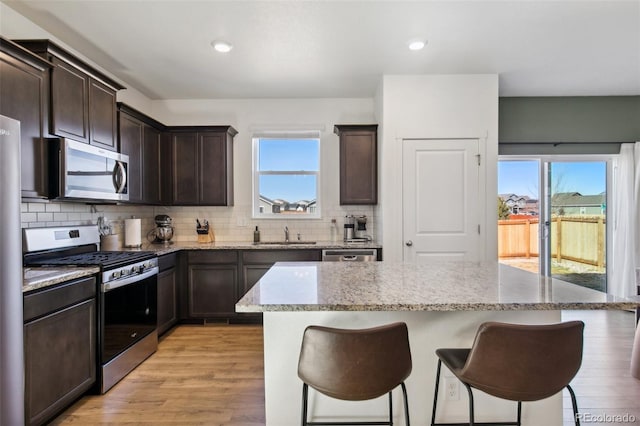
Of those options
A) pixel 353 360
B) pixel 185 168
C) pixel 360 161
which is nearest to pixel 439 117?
pixel 360 161

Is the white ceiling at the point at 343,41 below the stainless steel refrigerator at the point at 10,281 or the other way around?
the other way around

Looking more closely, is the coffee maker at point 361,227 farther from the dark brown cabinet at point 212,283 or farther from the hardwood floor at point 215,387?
the hardwood floor at point 215,387

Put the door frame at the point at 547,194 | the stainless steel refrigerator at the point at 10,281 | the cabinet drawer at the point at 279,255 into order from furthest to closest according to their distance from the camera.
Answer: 1. the door frame at the point at 547,194
2. the cabinet drawer at the point at 279,255
3. the stainless steel refrigerator at the point at 10,281

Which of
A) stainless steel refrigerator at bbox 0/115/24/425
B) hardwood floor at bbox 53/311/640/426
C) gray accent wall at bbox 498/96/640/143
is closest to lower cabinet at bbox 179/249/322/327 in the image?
hardwood floor at bbox 53/311/640/426

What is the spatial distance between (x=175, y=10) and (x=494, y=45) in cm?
265

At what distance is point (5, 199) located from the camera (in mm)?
1522

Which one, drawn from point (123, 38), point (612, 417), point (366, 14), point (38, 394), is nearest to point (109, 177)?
point (123, 38)

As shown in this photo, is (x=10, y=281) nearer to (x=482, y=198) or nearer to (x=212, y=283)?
(x=212, y=283)

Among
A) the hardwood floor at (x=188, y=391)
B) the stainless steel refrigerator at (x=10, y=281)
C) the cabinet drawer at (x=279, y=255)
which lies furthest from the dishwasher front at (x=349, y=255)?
the stainless steel refrigerator at (x=10, y=281)

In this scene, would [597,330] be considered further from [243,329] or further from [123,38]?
[123,38]

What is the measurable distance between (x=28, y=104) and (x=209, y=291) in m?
2.37

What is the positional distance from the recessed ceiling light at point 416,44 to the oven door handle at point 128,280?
2998mm

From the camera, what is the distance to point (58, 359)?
78.2 inches

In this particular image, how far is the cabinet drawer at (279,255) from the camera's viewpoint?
3777mm
